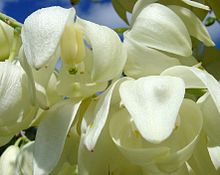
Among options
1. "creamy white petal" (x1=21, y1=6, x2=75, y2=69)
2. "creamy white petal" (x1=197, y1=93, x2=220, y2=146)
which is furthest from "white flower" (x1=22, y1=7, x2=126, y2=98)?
"creamy white petal" (x1=197, y1=93, x2=220, y2=146)

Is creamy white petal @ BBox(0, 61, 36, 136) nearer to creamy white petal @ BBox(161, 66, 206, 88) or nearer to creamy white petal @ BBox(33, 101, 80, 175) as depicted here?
creamy white petal @ BBox(33, 101, 80, 175)

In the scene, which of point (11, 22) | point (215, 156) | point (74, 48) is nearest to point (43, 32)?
point (74, 48)

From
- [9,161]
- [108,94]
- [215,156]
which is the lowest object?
[9,161]

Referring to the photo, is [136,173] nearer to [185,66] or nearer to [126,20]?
[185,66]

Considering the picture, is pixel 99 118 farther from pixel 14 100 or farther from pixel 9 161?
pixel 9 161

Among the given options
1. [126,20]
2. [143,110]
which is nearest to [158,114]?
[143,110]

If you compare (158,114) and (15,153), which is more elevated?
(158,114)
